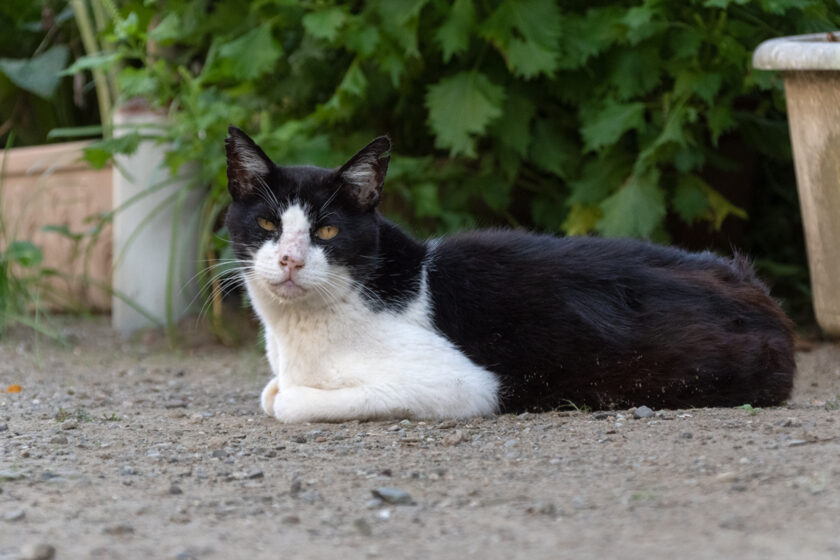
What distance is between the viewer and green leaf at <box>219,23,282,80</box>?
4.09 meters

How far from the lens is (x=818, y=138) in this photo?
Result: 343cm

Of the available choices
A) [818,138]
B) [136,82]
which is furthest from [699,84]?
[136,82]

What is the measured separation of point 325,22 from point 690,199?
5.05ft

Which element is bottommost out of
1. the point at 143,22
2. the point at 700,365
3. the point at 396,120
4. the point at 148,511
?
the point at 148,511

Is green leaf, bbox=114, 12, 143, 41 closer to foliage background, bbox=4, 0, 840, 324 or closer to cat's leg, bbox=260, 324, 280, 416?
foliage background, bbox=4, 0, 840, 324

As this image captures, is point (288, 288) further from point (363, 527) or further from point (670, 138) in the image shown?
point (670, 138)

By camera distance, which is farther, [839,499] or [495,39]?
[495,39]

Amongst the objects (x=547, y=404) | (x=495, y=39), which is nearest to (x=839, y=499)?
(x=547, y=404)

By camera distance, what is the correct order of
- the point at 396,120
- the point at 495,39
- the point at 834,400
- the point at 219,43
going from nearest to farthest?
the point at 834,400, the point at 495,39, the point at 219,43, the point at 396,120

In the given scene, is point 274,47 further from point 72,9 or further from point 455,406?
point 72,9

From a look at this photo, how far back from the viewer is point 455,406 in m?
2.79

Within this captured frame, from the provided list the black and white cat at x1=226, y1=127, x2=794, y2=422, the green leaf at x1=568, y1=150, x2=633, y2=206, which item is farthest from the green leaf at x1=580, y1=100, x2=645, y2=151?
the black and white cat at x1=226, y1=127, x2=794, y2=422

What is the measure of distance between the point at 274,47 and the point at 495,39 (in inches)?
33.6

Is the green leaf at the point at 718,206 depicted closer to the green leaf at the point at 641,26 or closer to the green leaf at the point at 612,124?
the green leaf at the point at 612,124
